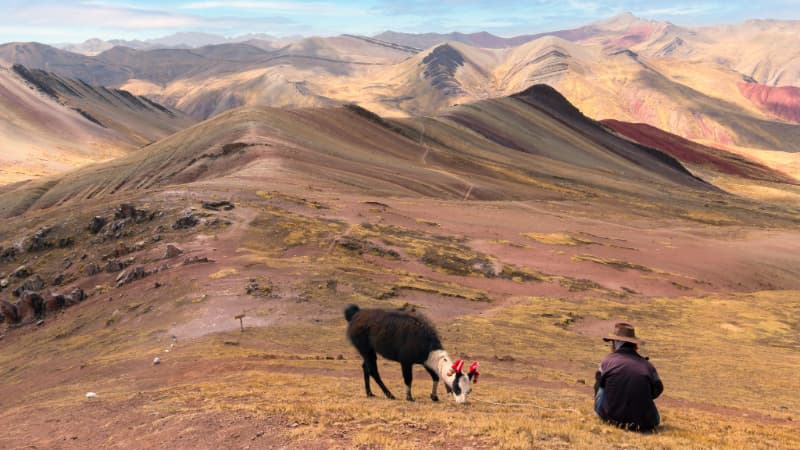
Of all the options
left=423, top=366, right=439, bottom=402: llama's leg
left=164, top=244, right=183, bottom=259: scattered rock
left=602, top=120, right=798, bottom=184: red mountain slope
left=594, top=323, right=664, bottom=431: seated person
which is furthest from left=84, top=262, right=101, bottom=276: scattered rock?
left=602, top=120, right=798, bottom=184: red mountain slope

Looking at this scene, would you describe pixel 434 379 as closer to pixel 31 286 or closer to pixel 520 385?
pixel 520 385

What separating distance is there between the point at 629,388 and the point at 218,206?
3883cm

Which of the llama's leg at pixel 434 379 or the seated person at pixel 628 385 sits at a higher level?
the seated person at pixel 628 385

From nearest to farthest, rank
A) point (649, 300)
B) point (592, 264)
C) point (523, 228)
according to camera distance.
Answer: point (649, 300) < point (592, 264) < point (523, 228)

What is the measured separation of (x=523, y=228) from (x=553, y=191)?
36784 millimetres

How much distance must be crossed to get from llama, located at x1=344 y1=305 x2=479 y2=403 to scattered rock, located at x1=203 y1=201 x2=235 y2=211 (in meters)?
32.4

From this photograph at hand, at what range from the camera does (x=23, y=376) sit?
81.8 feet

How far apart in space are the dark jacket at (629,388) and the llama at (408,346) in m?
3.05

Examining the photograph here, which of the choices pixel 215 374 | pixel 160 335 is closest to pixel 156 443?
pixel 215 374

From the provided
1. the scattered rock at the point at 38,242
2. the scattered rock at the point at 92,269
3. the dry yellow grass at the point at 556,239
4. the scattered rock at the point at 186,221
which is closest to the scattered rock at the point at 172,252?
the scattered rock at the point at 186,221

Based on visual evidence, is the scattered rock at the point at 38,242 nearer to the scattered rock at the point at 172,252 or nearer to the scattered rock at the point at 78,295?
the scattered rock at the point at 78,295

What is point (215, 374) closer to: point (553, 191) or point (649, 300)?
point (649, 300)

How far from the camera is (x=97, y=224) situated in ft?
148

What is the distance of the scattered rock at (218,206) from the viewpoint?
45509mm
